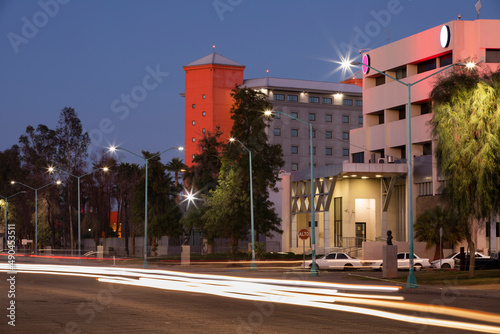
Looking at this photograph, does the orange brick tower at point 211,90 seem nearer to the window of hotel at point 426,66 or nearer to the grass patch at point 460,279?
the window of hotel at point 426,66

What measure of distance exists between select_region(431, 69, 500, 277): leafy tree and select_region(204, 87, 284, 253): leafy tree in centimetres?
3137

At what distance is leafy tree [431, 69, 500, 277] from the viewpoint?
106 feet

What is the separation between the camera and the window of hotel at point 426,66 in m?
68.6

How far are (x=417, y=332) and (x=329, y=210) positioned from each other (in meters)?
59.1

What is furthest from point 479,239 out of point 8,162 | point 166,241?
point 8,162

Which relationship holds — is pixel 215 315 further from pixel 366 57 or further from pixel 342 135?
pixel 342 135

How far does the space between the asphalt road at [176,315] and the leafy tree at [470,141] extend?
9701mm

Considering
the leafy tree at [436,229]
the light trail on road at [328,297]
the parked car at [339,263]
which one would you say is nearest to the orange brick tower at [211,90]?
the leafy tree at [436,229]

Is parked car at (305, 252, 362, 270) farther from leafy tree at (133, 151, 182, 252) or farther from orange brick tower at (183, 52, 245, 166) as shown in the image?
orange brick tower at (183, 52, 245, 166)

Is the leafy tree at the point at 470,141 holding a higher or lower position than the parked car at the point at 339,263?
higher

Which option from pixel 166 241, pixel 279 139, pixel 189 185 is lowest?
pixel 166 241

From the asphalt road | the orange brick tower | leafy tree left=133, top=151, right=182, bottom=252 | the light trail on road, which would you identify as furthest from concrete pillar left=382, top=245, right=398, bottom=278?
the orange brick tower

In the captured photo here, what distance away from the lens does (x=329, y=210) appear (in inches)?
2869

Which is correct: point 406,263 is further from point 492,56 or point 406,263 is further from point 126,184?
point 126,184
